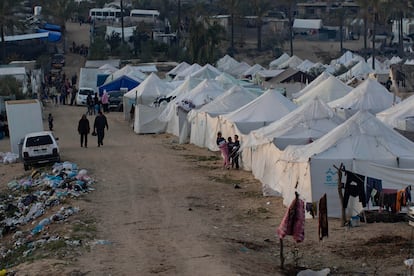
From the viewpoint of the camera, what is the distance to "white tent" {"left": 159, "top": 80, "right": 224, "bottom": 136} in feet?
113

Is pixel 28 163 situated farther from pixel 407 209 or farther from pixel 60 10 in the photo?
pixel 60 10

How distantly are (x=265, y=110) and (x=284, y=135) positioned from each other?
5.00m

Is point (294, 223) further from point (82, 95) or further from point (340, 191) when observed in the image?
point (82, 95)

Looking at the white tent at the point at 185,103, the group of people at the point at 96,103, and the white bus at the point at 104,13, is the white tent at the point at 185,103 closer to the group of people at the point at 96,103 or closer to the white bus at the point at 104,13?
the group of people at the point at 96,103

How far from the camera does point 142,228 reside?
17.7 m

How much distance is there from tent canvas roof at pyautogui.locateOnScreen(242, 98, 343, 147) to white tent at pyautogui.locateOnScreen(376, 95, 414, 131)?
2.82 metres

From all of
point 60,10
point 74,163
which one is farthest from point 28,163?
point 60,10

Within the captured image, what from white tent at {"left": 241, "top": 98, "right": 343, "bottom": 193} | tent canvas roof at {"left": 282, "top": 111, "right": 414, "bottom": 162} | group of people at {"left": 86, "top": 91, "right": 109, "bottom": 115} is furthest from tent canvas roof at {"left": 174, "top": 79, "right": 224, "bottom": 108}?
tent canvas roof at {"left": 282, "top": 111, "right": 414, "bottom": 162}

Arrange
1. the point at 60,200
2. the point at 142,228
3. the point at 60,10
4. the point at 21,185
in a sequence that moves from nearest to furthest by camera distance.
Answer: the point at 142,228 → the point at 60,200 → the point at 21,185 → the point at 60,10

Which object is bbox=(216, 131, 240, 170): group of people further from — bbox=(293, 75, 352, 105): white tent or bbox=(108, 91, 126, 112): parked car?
bbox=(108, 91, 126, 112): parked car

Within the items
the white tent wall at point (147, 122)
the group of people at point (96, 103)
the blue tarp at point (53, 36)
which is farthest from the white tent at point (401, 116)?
the blue tarp at point (53, 36)

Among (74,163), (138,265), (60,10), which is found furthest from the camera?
(60,10)

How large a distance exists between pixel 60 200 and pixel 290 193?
5250 mm

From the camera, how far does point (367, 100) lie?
3375 centimetres
